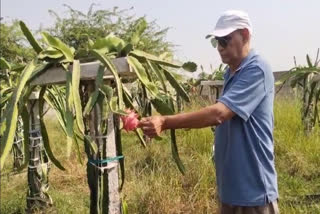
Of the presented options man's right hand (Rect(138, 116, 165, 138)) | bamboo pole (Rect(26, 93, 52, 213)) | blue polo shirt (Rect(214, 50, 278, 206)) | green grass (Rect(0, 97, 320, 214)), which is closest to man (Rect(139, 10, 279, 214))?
blue polo shirt (Rect(214, 50, 278, 206))

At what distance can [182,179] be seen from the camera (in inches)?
151

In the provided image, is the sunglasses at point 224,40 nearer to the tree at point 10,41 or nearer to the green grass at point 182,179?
the green grass at point 182,179

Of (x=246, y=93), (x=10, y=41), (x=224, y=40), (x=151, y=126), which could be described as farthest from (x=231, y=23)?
(x=10, y=41)

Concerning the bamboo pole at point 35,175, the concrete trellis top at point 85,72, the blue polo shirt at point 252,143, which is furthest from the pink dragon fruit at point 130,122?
the bamboo pole at point 35,175

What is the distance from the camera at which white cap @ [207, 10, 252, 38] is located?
1939mm

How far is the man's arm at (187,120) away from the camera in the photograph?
169 centimetres

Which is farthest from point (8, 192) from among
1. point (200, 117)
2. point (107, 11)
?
point (107, 11)

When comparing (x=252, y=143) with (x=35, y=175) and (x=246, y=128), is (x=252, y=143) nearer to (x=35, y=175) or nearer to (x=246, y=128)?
(x=246, y=128)

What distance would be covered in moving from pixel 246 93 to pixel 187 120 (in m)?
0.28

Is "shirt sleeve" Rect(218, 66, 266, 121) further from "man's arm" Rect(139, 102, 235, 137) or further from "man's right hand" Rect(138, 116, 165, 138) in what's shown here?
"man's right hand" Rect(138, 116, 165, 138)

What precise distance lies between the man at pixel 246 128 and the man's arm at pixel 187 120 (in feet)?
0.22

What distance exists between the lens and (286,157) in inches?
198

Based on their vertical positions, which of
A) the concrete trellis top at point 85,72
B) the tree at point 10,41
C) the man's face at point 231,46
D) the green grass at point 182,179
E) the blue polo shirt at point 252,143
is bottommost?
the green grass at point 182,179

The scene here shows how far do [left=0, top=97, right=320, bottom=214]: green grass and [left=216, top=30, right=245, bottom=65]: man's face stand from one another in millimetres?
1577
